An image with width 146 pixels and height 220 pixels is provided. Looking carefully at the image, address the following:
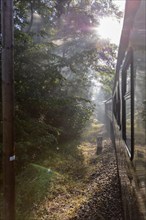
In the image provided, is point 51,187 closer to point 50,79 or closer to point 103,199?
point 103,199

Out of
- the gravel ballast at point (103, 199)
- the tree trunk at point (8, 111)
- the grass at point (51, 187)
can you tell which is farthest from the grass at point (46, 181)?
the tree trunk at point (8, 111)

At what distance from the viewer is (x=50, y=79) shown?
8672 mm

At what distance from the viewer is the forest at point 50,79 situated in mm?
7441

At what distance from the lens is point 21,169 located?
7.97 m

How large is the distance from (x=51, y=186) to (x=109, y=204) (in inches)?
78.0

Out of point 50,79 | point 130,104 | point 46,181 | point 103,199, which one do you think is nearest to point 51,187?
point 46,181

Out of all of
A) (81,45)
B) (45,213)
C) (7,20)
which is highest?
(81,45)

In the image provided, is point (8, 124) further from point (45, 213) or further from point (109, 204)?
point (109, 204)

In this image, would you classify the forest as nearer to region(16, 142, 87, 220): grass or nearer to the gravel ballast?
region(16, 142, 87, 220): grass

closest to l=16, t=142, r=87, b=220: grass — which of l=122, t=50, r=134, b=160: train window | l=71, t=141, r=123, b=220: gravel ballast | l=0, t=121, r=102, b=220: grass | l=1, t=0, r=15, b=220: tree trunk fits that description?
l=0, t=121, r=102, b=220: grass

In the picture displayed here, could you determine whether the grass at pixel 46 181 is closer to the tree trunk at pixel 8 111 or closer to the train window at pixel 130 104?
the tree trunk at pixel 8 111

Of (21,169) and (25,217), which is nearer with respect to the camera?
(25,217)

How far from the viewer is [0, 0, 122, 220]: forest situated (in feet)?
24.4

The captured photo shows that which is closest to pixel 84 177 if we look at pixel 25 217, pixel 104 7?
pixel 25 217
